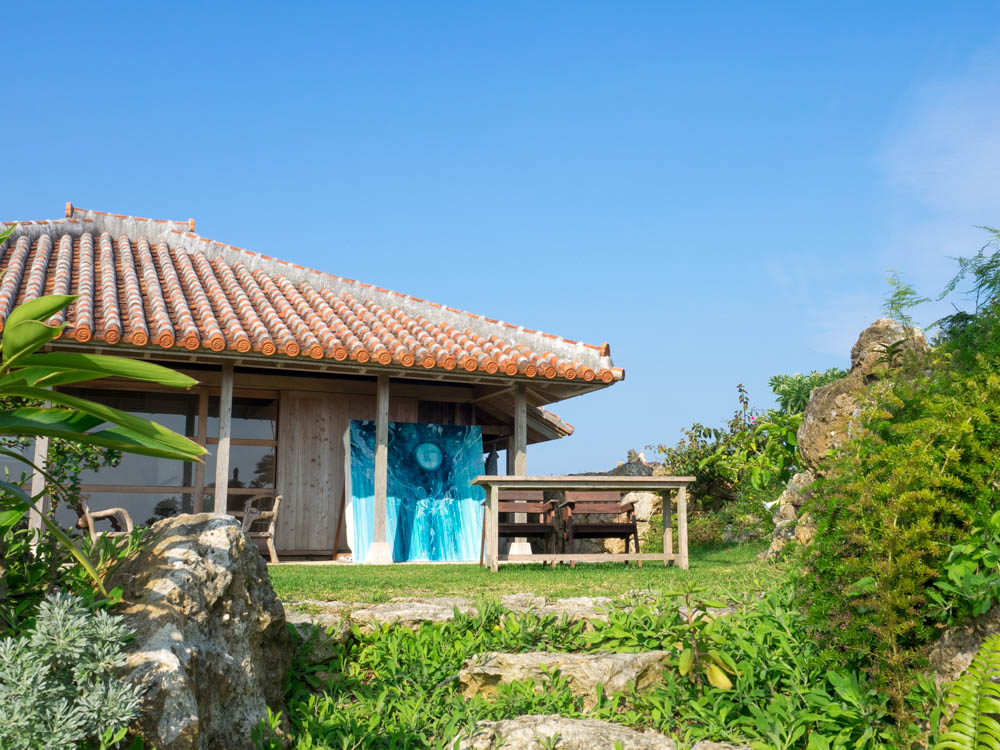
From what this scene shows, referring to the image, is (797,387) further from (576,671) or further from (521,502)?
(576,671)

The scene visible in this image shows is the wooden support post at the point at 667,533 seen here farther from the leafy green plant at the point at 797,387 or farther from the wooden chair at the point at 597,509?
the leafy green plant at the point at 797,387

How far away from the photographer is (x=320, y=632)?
5.24m

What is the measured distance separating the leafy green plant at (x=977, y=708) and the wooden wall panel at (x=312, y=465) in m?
10.6

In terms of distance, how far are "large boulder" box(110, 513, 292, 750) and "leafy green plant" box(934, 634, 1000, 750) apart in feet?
9.97

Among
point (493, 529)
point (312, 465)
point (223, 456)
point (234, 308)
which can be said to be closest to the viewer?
point (493, 529)

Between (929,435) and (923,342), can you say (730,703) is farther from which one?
(923,342)

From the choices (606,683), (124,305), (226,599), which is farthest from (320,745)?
(124,305)

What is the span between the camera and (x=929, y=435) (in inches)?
167

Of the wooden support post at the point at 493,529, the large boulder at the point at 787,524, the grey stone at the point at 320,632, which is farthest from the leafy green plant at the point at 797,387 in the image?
the grey stone at the point at 320,632

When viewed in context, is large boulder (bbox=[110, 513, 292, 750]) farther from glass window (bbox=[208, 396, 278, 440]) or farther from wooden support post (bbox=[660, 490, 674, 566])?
glass window (bbox=[208, 396, 278, 440])

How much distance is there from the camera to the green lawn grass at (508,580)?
6.36 m

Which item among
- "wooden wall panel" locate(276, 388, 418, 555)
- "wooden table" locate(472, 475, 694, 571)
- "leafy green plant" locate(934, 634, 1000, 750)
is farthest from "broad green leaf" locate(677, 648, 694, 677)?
"wooden wall panel" locate(276, 388, 418, 555)

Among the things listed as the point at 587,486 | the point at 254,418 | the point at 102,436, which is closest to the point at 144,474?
the point at 254,418

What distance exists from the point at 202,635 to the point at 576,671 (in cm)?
210
